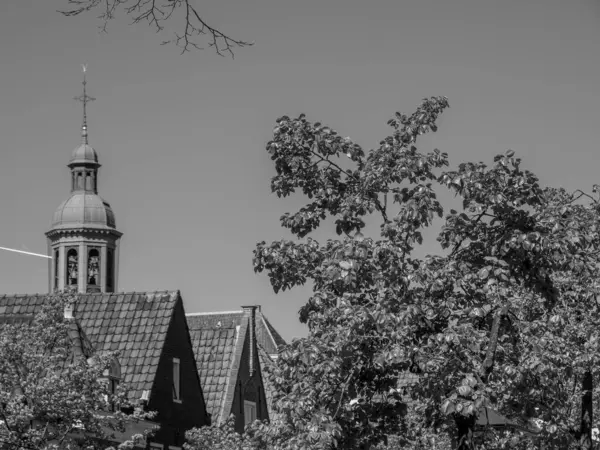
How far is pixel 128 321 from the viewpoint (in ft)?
137

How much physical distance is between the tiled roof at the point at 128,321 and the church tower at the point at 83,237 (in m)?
21.1

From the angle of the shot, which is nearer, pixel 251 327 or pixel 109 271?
pixel 251 327

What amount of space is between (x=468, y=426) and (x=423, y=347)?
1.26 meters

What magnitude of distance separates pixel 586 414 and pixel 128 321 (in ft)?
59.9

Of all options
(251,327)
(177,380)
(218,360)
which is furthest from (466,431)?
(251,327)

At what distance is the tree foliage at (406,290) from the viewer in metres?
17.6

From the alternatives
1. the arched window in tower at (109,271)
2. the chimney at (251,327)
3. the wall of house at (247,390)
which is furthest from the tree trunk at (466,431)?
the arched window in tower at (109,271)

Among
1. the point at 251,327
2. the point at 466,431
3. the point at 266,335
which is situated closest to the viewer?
the point at 466,431

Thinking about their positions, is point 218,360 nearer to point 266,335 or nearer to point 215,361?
point 215,361

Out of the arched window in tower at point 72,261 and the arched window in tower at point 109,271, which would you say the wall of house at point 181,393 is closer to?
the arched window in tower at point 109,271

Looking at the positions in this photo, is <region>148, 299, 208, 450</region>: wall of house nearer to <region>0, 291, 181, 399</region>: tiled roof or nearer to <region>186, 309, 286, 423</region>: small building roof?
<region>0, 291, 181, 399</region>: tiled roof

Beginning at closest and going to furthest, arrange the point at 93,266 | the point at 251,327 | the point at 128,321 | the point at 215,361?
the point at 128,321, the point at 215,361, the point at 251,327, the point at 93,266

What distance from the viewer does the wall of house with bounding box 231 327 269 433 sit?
47.4 metres

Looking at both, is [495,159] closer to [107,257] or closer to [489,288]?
[489,288]
